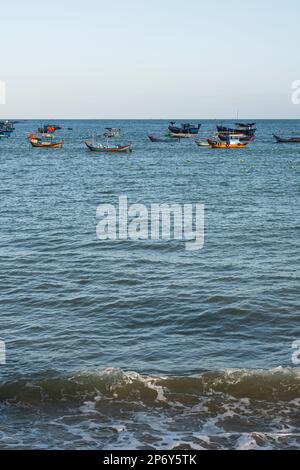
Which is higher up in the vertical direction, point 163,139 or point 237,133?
point 237,133

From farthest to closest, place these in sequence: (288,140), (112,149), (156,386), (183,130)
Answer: (183,130) < (288,140) < (112,149) < (156,386)

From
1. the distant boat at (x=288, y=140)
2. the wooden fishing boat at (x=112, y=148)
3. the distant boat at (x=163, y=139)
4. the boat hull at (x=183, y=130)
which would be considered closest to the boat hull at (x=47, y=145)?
the wooden fishing boat at (x=112, y=148)

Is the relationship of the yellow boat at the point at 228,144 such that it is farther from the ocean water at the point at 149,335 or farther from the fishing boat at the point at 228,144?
the ocean water at the point at 149,335

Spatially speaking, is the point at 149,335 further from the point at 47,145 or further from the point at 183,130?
the point at 183,130

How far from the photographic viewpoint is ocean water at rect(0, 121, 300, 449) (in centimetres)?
1382

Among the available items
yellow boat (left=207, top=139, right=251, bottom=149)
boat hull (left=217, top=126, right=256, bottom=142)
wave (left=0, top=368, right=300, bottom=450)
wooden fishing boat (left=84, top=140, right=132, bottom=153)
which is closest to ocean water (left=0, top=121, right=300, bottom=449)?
wave (left=0, top=368, right=300, bottom=450)

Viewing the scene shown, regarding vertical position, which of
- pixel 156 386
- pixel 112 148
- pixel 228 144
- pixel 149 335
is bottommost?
pixel 156 386

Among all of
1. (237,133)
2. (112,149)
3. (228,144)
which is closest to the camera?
(112,149)

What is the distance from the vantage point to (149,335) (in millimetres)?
19406

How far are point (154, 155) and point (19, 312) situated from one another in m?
81.2

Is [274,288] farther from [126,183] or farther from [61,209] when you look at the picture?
[126,183]

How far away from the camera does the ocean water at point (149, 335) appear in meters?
13.8

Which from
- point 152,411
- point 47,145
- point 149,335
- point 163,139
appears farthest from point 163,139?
point 152,411

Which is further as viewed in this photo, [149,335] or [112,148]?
[112,148]
